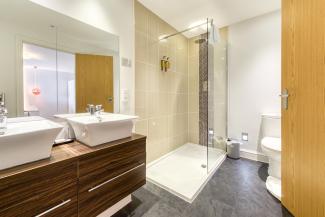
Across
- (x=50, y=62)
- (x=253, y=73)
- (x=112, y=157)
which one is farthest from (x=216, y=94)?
(x=50, y=62)

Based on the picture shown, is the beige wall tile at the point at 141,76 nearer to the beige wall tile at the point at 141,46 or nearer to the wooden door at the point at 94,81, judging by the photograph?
the beige wall tile at the point at 141,46

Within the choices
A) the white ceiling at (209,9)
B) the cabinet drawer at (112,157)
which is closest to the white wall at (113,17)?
the white ceiling at (209,9)

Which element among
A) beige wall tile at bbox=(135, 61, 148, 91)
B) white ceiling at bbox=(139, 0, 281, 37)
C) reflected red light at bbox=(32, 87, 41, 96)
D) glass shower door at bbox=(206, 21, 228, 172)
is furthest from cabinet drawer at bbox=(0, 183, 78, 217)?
white ceiling at bbox=(139, 0, 281, 37)

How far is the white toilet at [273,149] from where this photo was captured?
1685 millimetres

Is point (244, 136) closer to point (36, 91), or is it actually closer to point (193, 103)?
point (193, 103)

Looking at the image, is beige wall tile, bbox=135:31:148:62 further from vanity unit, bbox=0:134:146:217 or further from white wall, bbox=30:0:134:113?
vanity unit, bbox=0:134:146:217

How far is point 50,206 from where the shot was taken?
2.71 feet

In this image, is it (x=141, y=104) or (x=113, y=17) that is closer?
(x=113, y=17)

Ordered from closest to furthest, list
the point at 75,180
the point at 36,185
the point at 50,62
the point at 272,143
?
the point at 36,185 → the point at 75,180 → the point at 50,62 → the point at 272,143

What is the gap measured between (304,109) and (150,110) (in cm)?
172

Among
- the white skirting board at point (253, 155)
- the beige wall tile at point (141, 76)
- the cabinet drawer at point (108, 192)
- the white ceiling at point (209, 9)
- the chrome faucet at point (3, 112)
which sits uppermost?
the white ceiling at point (209, 9)

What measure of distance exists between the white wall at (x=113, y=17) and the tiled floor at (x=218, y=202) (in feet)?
3.41

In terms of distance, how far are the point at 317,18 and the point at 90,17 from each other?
73.1 inches

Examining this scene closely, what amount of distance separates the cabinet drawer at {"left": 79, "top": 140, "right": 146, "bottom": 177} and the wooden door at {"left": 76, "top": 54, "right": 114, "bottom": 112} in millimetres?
608
